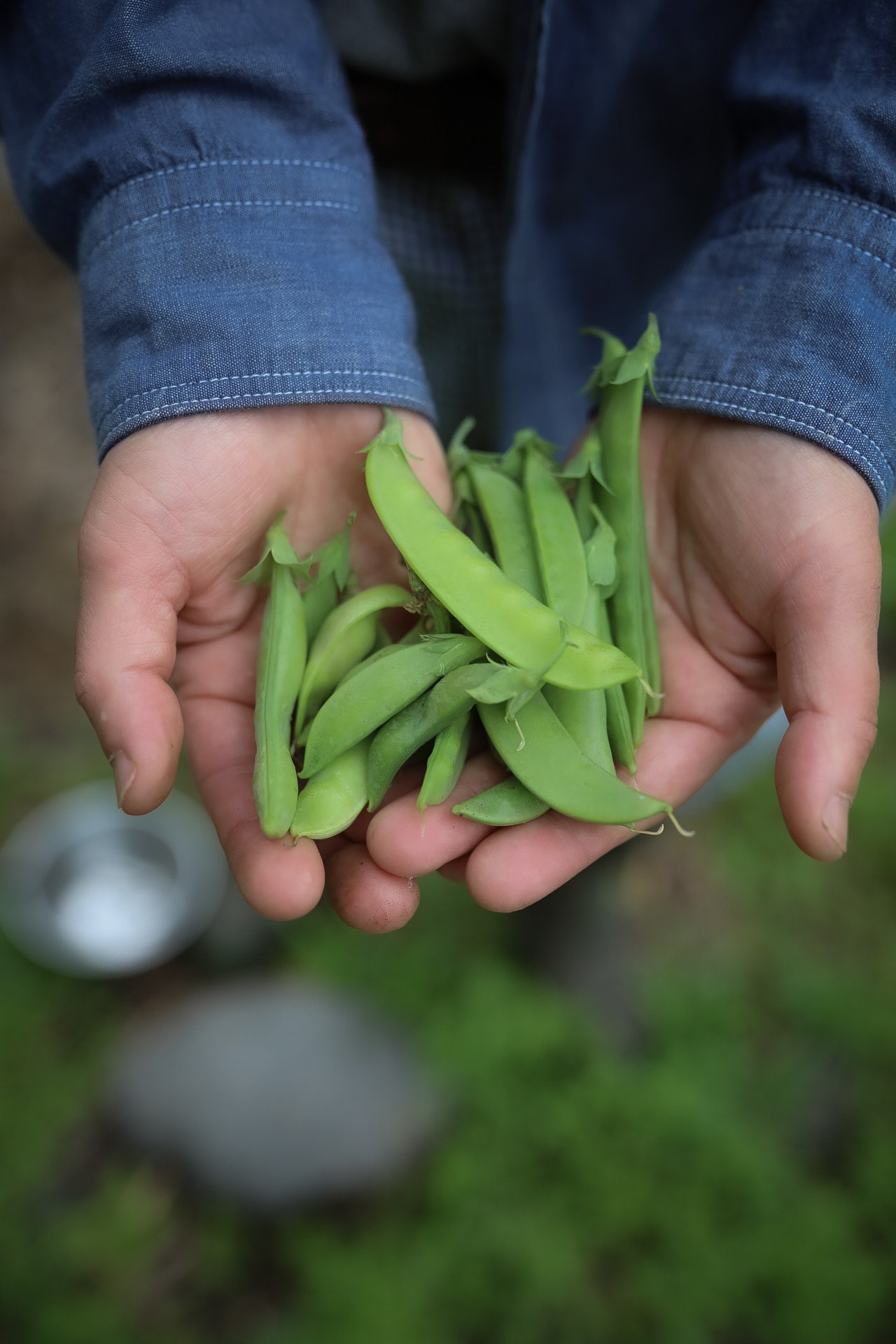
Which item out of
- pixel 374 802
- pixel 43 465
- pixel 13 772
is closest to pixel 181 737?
pixel 374 802

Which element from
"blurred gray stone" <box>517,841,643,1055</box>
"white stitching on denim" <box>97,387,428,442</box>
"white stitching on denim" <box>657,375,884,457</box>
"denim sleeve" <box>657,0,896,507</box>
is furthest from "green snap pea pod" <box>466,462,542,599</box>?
"blurred gray stone" <box>517,841,643,1055</box>

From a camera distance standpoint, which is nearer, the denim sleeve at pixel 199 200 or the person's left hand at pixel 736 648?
the person's left hand at pixel 736 648

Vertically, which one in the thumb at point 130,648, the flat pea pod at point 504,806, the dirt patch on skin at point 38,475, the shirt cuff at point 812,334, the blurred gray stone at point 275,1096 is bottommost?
the blurred gray stone at point 275,1096

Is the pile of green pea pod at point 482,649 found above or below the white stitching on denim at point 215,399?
below

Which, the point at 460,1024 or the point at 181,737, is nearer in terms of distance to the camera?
the point at 181,737

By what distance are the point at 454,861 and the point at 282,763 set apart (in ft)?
1.52

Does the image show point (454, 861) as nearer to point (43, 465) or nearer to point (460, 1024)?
point (460, 1024)

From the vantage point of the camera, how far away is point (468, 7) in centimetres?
258

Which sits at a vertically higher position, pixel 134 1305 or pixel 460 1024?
pixel 460 1024

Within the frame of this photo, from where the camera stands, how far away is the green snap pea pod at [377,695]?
2.29 meters

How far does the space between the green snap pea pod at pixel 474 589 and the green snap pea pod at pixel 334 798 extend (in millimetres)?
409

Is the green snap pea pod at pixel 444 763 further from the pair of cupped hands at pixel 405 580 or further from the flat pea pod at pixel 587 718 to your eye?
the flat pea pod at pixel 587 718

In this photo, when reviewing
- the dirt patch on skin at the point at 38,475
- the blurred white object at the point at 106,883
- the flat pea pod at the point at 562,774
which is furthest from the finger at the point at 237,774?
the dirt patch on skin at the point at 38,475

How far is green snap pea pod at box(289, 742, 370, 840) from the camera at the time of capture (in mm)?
2186
